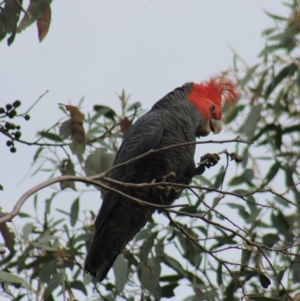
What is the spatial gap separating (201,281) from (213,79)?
115 centimetres

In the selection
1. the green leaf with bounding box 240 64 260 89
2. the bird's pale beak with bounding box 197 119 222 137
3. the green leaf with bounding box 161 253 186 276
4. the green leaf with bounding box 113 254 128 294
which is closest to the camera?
the bird's pale beak with bounding box 197 119 222 137

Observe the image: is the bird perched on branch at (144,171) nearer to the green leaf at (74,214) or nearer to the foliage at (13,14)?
the foliage at (13,14)

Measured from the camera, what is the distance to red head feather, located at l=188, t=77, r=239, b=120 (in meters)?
3.21

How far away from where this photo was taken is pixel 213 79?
11.2 ft

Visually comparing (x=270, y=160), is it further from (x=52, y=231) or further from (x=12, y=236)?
(x=12, y=236)

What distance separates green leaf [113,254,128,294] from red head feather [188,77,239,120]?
2.89 feet

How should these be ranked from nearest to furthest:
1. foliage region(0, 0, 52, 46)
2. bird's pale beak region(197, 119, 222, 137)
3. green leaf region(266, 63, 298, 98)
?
foliage region(0, 0, 52, 46)
bird's pale beak region(197, 119, 222, 137)
green leaf region(266, 63, 298, 98)

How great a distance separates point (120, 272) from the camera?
3.39 meters

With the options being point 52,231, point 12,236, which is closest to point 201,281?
point 52,231

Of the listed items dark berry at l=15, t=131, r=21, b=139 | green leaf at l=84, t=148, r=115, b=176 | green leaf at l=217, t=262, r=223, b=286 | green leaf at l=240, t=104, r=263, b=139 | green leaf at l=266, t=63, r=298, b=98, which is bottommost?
green leaf at l=217, t=262, r=223, b=286

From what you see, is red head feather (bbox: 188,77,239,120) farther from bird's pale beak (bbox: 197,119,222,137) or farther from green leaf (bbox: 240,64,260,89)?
green leaf (bbox: 240,64,260,89)

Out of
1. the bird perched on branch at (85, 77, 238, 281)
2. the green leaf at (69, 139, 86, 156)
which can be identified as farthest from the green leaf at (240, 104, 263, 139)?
the green leaf at (69, 139, 86, 156)

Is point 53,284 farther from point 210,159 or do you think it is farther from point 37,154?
point 37,154

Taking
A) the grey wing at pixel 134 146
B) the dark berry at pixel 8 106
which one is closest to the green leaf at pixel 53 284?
the grey wing at pixel 134 146
